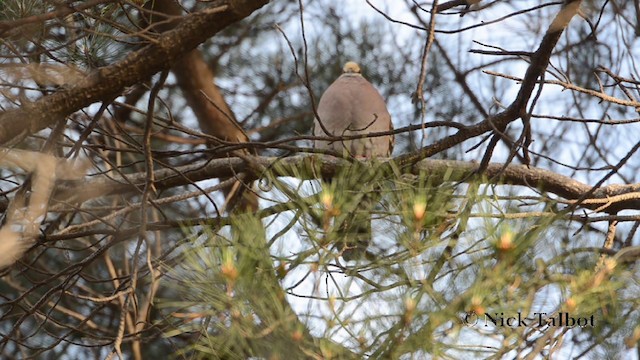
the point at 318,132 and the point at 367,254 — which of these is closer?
the point at 367,254

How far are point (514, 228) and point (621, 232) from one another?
8.25ft

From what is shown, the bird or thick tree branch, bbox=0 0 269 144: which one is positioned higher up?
the bird

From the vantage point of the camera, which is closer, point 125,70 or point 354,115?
point 125,70

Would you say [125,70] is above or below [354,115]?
below

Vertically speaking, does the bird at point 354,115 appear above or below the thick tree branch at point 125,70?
above

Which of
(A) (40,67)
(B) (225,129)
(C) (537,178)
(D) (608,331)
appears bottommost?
(D) (608,331)

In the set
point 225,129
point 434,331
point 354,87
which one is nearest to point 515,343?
point 434,331

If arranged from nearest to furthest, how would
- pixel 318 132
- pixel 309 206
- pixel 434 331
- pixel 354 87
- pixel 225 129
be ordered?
pixel 434 331
pixel 309 206
pixel 318 132
pixel 354 87
pixel 225 129

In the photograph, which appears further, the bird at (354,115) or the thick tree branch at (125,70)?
the bird at (354,115)

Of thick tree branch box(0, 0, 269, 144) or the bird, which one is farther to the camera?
the bird

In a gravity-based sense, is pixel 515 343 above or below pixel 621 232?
below

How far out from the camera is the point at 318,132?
153 inches

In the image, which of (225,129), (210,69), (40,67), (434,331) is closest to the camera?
(434,331)

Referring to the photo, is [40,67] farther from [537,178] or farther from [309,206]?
[537,178]
